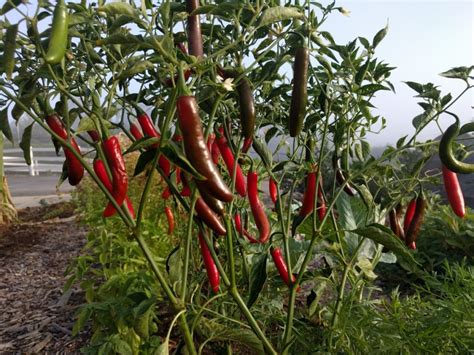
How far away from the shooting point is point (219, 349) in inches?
66.9

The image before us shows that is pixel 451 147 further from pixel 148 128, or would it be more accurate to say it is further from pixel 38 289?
pixel 38 289

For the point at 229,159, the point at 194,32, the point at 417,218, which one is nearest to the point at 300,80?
the point at 194,32

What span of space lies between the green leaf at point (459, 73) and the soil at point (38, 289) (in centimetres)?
199

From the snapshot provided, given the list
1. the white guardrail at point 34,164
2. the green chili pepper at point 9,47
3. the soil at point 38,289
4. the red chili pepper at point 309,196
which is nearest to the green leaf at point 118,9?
the green chili pepper at point 9,47

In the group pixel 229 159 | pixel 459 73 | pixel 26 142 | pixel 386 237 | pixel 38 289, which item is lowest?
pixel 38 289

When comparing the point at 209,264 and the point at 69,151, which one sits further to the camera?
the point at 209,264

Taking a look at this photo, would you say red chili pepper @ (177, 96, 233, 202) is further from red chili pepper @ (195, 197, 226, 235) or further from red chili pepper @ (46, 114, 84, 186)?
red chili pepper @ (46, 114, 84, 186)

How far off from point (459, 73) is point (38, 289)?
289cm

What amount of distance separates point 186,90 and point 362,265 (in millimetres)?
1005

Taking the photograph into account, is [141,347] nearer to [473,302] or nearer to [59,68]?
[59,68]

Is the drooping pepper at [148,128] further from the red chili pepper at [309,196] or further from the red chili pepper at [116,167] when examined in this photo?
the red chili pepper at [309,196]

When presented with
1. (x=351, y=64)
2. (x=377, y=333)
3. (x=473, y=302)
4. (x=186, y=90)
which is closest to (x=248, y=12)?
(x=351, y=64)

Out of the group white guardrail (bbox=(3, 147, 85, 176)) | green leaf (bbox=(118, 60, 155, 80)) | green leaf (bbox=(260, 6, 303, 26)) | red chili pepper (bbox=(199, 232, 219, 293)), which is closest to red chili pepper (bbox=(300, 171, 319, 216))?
red chili pepper (bbox=(199, 232, 219, 293))

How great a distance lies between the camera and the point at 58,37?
730mm
